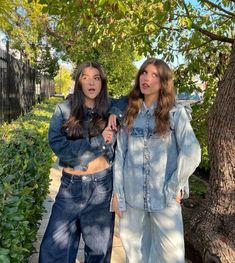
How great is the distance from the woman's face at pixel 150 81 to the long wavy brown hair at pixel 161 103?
0.9 inches

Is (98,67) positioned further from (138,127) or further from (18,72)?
(18,72)

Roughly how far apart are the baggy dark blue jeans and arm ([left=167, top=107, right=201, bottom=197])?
50 cm

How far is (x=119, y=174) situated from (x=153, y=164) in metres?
0.26

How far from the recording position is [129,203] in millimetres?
2898

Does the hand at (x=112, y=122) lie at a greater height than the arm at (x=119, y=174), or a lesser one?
greater

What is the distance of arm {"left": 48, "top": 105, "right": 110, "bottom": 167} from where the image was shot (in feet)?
9.17

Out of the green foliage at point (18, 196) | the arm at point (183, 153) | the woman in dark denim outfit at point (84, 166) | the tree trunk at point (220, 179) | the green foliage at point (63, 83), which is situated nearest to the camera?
the green foliage at point (18, 196)

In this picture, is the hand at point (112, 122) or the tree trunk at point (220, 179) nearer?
the hand at point (112, 122)

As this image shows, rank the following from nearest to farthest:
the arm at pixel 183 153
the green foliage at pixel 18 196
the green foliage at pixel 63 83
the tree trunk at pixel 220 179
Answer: the green foliage at pixel 18 196 → the arm at pixel 183 153 → the tree trunk at pixel 220 179 → the green foliage at pixel 63 83

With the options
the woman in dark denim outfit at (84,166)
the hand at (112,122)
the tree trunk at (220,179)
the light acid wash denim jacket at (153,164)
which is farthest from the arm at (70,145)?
the tree trunk at (220,179)

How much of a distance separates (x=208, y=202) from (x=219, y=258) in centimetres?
65

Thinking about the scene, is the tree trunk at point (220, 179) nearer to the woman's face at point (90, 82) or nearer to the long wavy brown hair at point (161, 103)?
the long wavy brown hair at point (161, 103)

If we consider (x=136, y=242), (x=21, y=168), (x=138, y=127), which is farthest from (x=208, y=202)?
(x=21, y=168)

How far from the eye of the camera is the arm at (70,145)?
279cm
